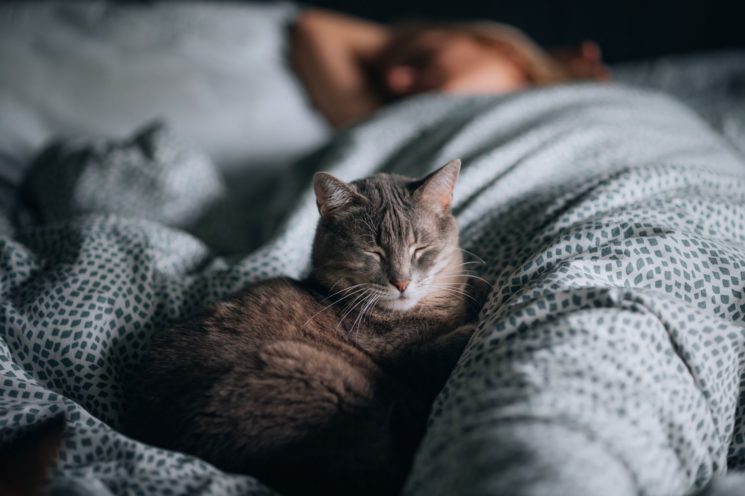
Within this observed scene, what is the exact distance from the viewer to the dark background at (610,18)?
8.48ft

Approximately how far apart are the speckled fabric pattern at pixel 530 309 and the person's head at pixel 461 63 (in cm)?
49

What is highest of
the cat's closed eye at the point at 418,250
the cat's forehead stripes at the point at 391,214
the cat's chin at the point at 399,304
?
the cat's forehead stripes at the point at 391,214

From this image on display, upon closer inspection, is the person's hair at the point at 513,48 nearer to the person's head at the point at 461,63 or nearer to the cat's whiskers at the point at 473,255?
the person's head at the point at 461,63

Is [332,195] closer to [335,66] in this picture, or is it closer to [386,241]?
[386,241]

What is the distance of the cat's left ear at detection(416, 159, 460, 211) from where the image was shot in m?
1.07

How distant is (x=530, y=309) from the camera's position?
76 cm

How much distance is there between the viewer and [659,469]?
0.63 metres

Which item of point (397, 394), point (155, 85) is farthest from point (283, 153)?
point (397, 394)

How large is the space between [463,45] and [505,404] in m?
1.77

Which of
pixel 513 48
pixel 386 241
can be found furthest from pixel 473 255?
pixel 513 48

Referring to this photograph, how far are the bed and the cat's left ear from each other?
0.52ft

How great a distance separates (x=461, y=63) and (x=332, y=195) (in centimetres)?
123

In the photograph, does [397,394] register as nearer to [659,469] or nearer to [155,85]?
[659,469]

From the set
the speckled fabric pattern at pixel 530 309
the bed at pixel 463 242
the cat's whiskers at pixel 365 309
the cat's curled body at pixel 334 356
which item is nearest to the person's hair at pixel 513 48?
the bed at pixel 463 242
